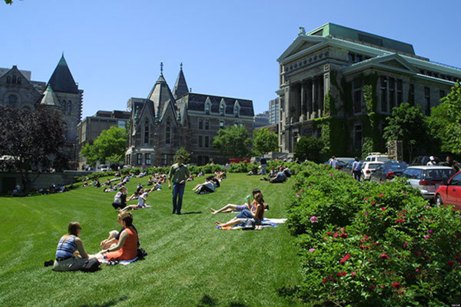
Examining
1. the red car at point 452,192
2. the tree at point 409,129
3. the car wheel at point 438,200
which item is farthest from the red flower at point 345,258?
the tree at point 409,129

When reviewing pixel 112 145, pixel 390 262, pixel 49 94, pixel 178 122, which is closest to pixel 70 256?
pixel 390 262

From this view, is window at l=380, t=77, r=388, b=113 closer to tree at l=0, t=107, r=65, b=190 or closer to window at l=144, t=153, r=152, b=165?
window at l=144, t=153, r=152, b=165

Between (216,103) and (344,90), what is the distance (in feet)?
130

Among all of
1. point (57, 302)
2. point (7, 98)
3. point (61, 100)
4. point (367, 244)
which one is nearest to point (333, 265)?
point (367, 244)

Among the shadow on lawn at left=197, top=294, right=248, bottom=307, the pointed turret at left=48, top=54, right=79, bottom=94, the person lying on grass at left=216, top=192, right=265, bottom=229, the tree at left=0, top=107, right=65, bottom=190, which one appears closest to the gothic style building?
the pointed turret at left=48, top=54, right=79, bottom=94

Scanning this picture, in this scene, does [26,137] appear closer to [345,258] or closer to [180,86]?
[345,258]

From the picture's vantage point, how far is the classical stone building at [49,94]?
72.2 metres

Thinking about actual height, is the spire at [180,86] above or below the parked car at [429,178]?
above

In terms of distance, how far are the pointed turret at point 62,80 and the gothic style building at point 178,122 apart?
55.3 feet

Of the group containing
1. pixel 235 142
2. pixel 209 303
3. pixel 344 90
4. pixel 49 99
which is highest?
pixel 49 99

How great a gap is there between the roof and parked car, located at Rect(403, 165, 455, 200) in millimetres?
75158

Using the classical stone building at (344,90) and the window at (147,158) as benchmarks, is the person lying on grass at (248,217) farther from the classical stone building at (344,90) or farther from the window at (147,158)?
the window at (147,158)

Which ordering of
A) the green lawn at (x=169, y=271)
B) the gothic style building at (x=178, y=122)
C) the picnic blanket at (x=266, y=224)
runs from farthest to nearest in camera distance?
the gothic style building at (x=178, y=122), the picnic blanket at (x=266, y=224), the green lawn at (x=169, y=271)

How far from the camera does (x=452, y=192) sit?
15070mm
